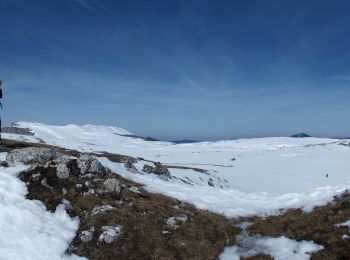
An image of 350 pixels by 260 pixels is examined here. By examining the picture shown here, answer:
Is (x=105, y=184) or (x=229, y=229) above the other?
(x=105, y=184)

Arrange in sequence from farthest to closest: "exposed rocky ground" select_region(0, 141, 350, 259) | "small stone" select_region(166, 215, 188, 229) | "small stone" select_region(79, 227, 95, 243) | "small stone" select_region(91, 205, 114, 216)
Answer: "small stone" select_region(91, 205, 114, 216), "small stone" select_region(166, 215, 188, 229), "small stone" select_region(79, 227, 95, 243), "exposed rocky ground" select_region(0, 141, 350, 259)

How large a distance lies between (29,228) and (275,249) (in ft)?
51.0

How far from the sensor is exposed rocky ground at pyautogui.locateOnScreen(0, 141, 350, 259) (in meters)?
23.4

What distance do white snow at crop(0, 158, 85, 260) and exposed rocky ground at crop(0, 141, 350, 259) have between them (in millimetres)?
787

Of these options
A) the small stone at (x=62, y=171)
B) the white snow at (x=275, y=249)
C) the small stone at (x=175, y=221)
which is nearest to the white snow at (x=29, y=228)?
the small stone at (x=62, y=171)

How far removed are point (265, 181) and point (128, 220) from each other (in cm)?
5807

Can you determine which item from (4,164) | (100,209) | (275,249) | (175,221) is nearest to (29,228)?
(100,209)

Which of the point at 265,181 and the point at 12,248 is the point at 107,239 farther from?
the point at 265,181

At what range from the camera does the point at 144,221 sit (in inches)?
1069

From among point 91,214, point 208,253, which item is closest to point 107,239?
point 91,214

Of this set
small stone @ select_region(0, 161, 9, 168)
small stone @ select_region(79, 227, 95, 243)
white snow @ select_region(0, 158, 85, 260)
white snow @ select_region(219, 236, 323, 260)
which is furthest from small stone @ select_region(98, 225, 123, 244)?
small stone @ select_region(0, 161, 9, 168)

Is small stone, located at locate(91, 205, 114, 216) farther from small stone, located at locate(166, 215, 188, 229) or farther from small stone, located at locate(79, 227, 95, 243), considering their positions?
small stone, located at locate(166, 215, 188, 229)

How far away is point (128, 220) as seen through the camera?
1062 inches

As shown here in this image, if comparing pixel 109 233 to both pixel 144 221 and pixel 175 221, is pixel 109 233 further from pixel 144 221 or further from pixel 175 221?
pixel 175 221
